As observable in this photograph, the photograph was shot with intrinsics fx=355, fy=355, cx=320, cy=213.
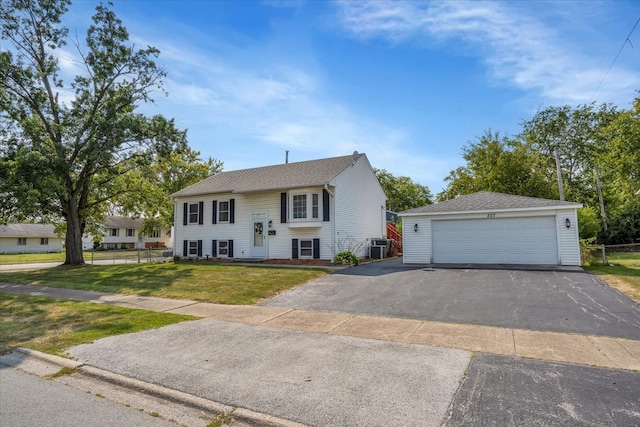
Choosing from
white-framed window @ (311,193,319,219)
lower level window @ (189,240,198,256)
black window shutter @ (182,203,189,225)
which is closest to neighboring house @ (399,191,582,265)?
white-framed window @ (311,193,319,219)

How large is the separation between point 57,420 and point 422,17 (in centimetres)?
1068

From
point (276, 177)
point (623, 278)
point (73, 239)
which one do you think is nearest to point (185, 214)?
point (73, 239)

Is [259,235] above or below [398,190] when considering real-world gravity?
below

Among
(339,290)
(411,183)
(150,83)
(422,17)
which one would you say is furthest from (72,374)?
(411,183)

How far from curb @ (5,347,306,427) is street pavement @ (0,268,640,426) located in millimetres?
58

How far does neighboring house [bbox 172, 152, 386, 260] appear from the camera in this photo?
1761cm

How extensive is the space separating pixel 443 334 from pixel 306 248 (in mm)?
12393

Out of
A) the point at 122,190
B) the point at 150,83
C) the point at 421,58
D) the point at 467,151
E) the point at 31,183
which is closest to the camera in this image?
the point at 421,58

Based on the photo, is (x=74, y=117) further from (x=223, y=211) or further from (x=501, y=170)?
(x=501, y=170)

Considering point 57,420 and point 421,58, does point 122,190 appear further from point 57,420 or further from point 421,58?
point 57,420

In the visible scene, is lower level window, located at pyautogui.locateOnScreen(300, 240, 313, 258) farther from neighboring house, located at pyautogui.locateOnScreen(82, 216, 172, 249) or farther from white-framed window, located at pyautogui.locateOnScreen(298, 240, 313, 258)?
neighboring house, located at pyautogui.locateOnScreen(82, 216, 172, 249)

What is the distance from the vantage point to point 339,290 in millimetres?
10523

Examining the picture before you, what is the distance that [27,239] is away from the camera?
45906mm

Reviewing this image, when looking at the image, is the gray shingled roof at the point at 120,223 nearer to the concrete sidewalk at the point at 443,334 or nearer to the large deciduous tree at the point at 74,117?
the large deciduous tree at the point at 74,117
